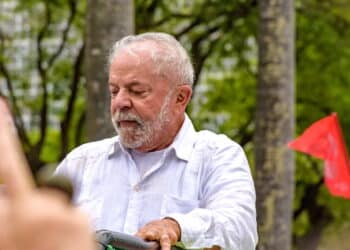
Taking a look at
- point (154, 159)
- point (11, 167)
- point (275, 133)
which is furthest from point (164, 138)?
point (275, 133)

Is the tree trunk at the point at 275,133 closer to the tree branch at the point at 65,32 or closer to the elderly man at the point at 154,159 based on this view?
the elderly man at the point at 154,159

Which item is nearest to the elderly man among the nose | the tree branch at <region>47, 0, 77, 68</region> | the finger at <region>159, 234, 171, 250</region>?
the nose

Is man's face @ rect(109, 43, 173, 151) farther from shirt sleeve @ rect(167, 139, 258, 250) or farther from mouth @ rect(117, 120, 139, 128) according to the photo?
shirt sleeve @ rect(167, 139, 258, 250)

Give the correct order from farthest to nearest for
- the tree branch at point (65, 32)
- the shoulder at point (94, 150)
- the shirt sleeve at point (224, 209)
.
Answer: the tree branch at point (65, 32) → the shoulder at point (94, 150) → the shirt sleeve at point (224, 209)

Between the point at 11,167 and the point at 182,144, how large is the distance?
2135 mm

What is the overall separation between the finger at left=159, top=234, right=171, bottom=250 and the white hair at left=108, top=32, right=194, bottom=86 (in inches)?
33.2

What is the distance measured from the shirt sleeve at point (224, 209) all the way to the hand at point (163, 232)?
0.03 metres

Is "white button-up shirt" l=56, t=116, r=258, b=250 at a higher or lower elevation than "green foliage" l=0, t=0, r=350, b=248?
higher

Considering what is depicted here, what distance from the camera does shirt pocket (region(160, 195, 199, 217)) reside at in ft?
10.6

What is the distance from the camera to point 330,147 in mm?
10344

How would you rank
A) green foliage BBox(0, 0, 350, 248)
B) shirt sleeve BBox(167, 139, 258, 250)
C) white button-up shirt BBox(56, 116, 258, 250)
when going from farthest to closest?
green foliage BBox(0, 0, 350, 248) < white button-up shirt BBox(56, 116, 258, 250) < shirt sleeve BBox(167, 139, 258, 250)

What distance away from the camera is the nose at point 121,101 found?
3295mm

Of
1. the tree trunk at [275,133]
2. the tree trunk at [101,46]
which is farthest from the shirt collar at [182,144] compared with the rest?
the tree trunk at [275,133]

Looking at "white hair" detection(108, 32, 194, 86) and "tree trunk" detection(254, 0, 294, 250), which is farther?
"tree trunk" detection(254, 0, 294, 250)
